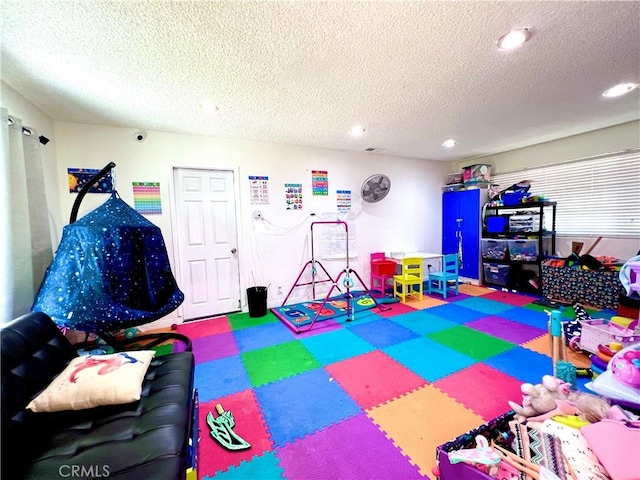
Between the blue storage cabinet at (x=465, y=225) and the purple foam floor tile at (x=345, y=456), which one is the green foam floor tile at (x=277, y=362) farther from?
the blue storage cabinet at (x=465, y=225)

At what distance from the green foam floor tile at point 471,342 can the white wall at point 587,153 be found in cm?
264

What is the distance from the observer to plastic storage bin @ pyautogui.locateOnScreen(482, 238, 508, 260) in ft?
14.6

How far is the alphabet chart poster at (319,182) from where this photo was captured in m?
4.14

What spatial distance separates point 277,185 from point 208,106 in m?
1.49

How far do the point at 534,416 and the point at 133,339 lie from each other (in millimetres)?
3582

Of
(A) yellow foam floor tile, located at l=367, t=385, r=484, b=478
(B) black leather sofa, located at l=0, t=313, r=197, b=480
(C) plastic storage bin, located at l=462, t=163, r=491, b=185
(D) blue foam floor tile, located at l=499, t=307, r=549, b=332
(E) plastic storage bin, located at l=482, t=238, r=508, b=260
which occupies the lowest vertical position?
(A) yellow foam floor tile, located at l=367, t=385, r=484, b=478

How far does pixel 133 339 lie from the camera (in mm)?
2852

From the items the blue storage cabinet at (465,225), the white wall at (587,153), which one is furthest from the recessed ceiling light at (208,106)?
the white wall at (587,153)

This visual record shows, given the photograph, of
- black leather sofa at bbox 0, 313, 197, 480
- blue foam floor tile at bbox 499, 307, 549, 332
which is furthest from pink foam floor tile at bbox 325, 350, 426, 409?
blue foam floor tile at bbox 499, 307, 549, 332

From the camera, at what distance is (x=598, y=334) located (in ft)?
7.07

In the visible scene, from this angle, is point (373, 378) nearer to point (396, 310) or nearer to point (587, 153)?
point (396, 310)

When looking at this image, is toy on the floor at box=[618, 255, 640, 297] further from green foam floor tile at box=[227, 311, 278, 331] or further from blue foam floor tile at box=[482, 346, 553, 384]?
green foam floor tile at box=[227, 311, 278, 331]

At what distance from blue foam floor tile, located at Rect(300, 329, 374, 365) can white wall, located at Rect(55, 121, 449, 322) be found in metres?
1.32

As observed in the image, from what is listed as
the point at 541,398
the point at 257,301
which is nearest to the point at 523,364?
the point at 541,398
